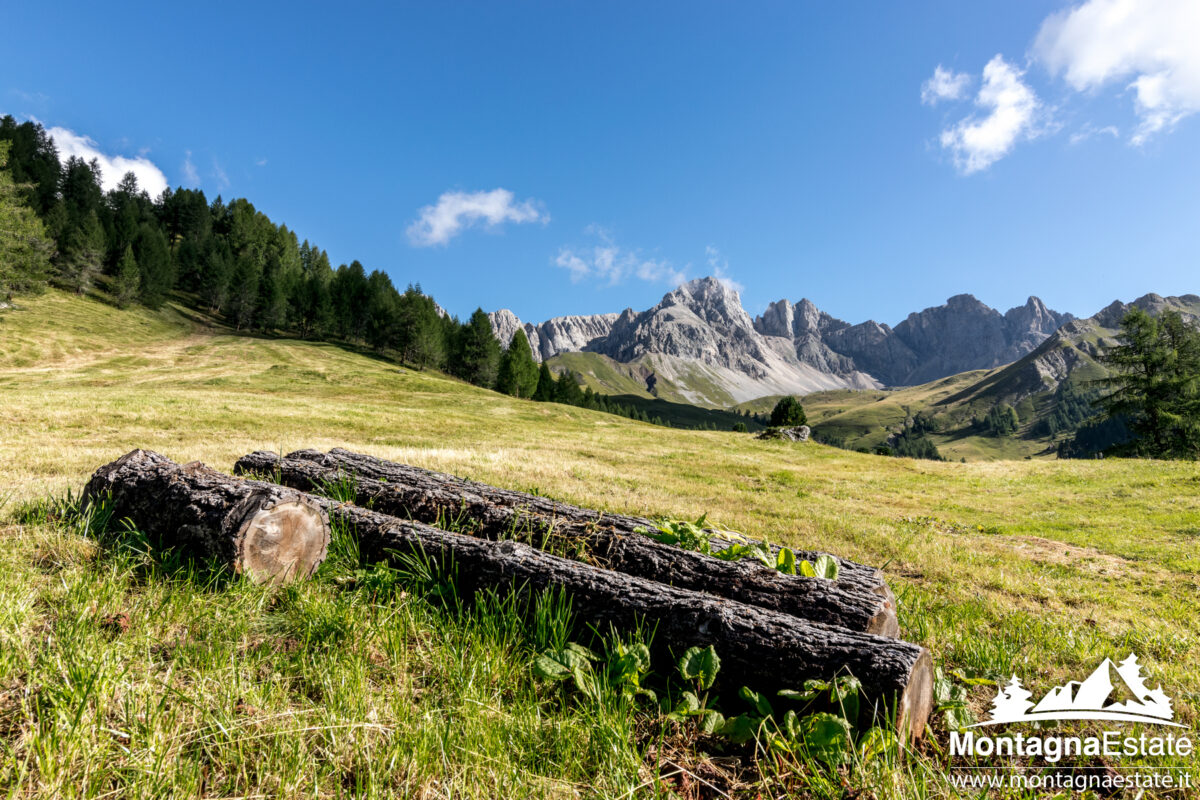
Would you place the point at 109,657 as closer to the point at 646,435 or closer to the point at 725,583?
the point at 725,583

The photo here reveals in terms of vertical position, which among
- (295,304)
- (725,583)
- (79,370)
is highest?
(295,304)

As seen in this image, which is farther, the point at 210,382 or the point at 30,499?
the point at 210,382

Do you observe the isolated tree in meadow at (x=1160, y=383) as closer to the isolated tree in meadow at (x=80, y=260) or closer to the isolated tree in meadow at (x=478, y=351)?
the isolated tree in meadow at (x=478, y=351)

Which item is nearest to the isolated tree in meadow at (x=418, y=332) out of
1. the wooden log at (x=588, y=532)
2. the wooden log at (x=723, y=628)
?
the wooden log at (x=588, y=532)

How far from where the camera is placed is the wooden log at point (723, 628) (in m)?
2.92

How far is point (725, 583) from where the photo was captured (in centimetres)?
407

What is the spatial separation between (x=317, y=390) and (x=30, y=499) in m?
41.5

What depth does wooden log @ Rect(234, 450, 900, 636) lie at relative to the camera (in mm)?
3818

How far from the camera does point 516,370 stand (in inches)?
3440

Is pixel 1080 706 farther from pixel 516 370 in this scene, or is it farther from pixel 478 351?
pixel 478 351

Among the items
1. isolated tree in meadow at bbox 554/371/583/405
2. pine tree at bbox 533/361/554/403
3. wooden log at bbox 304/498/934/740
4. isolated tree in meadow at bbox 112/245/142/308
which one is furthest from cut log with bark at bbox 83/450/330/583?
isolated tree in meadow at bbox 112/245/142/308

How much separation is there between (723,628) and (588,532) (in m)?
1.88

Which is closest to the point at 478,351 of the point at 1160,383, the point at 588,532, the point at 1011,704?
the point at 1160,383

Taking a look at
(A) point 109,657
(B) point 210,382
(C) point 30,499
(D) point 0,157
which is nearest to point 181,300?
(D) point 0,157
